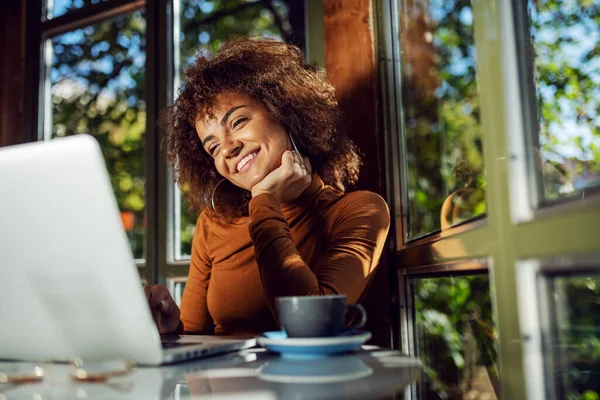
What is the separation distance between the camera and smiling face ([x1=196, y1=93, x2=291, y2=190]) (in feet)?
4.80

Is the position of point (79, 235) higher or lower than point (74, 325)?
higher

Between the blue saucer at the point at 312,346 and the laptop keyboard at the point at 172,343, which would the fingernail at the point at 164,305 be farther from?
the blue saucer at the point at 312,346

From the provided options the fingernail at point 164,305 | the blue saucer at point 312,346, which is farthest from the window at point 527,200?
the fingernail at point 164,305

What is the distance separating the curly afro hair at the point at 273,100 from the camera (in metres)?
1.53

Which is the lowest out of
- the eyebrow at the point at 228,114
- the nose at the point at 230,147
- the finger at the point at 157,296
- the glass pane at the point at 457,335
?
the glass pane at the point at 457,335

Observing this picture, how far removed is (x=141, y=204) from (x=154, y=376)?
1.96m

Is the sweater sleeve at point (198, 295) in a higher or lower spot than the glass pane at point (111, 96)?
lower

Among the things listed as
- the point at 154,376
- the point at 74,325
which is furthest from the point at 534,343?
the point at 74,325

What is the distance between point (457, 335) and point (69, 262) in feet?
3.03

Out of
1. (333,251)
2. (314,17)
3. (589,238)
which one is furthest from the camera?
(314,17)

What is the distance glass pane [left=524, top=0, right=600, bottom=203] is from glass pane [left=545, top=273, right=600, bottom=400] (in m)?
0.11

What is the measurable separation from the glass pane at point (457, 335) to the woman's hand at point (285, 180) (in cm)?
38

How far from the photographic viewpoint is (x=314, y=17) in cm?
187

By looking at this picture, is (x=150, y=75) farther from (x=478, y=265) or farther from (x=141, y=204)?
(x=478, y=265)
